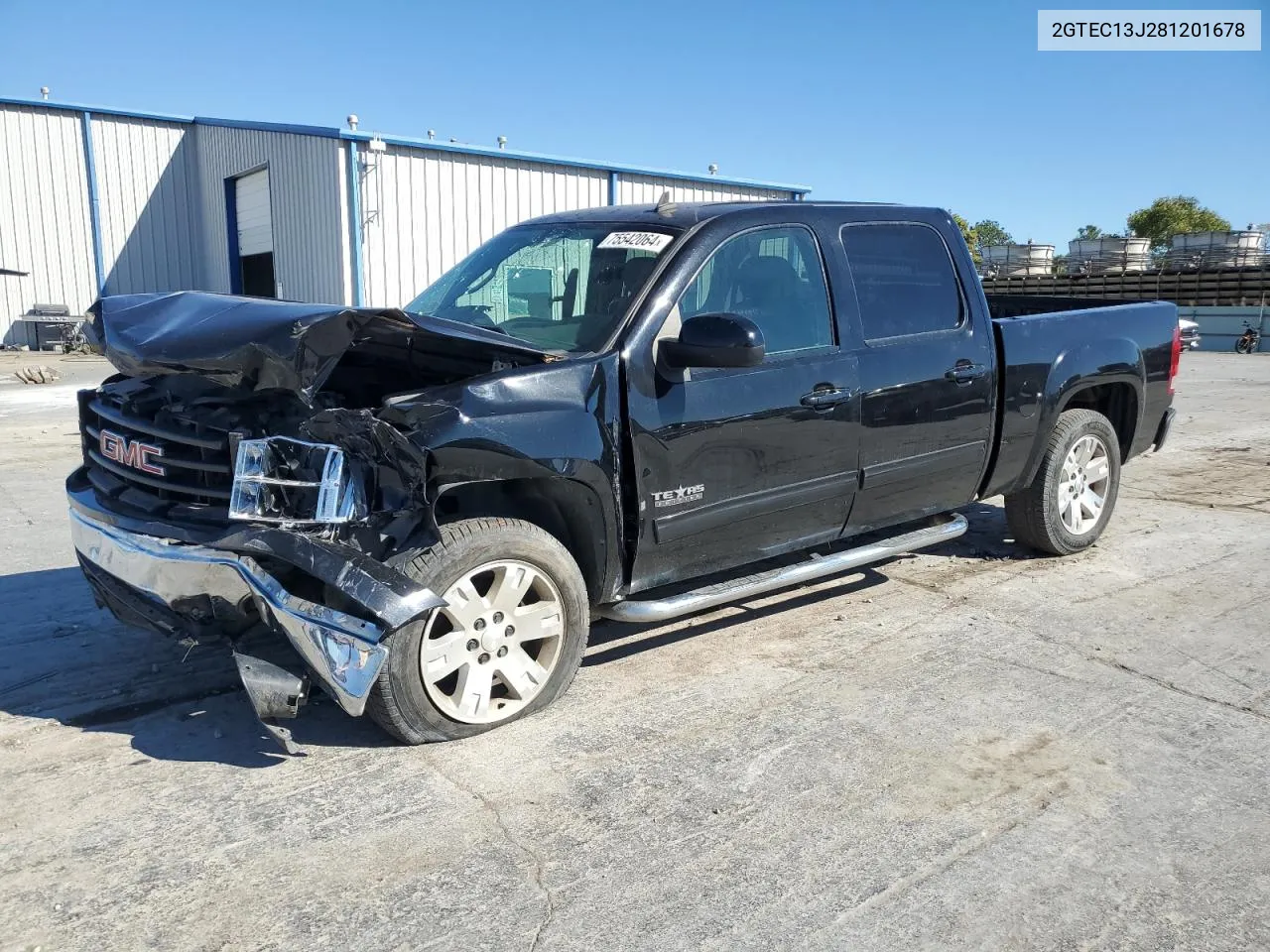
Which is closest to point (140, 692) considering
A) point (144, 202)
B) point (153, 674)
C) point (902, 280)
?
point (153, 674)

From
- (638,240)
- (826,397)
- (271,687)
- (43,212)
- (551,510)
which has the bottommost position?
(271,687)

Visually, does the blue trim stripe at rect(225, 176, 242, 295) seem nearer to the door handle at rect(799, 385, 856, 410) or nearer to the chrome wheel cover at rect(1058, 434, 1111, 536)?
the chrome wheel cover at rect(1058, 434, 1111, 536)

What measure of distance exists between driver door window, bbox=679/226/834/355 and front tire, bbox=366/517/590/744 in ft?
4.06

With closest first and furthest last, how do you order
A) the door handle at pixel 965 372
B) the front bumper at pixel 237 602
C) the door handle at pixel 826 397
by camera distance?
the front bumper at pixel 237 602 → the door handle at pixel 826 397 → the door handle at pixel 965 372

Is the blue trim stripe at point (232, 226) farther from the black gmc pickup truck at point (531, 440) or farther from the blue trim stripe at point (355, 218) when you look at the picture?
the black gmc pickup truck at point (531, 440)

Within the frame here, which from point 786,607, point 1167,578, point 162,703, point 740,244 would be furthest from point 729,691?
point 1167,578

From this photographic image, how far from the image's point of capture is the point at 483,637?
361 centimetres

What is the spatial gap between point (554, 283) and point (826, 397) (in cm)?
129

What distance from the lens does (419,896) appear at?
2744 mm

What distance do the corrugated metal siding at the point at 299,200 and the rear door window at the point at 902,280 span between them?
50.4ft

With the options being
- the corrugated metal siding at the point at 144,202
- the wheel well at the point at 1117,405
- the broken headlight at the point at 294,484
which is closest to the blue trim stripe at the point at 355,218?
the corrugated metal siding at the point at 144,202

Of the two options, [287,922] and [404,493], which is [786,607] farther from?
[287,922]

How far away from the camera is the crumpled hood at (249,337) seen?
3332 millimetres

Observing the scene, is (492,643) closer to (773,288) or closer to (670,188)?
(773,288)
